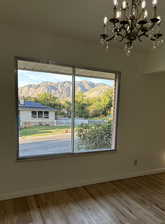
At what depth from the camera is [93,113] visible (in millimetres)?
3037

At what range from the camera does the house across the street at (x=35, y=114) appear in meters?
2.50

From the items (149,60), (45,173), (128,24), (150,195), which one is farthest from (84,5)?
(150,195)

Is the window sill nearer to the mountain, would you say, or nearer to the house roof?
the house roof

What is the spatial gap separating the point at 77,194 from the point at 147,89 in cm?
254

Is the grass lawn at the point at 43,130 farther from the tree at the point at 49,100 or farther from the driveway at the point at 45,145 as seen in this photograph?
the tree at the point at 49,100

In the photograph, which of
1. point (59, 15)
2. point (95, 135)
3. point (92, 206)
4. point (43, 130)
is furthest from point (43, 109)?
point (92, 206)

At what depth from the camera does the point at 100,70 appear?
2936mm

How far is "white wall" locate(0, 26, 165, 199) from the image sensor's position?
2.34 m

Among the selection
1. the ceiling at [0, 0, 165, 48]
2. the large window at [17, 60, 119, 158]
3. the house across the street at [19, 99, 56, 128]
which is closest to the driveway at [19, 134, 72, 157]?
the large window at [17, 60, 119, 158]

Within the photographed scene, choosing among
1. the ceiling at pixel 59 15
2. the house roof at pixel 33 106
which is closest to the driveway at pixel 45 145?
the house roof at pixel 33 106

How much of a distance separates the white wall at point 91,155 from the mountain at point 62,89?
0.87 ft

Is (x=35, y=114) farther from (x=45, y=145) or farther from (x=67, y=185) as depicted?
(x=67, y=185)

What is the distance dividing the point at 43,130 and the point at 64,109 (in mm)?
524

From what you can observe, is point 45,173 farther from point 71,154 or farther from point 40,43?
point 40,43
